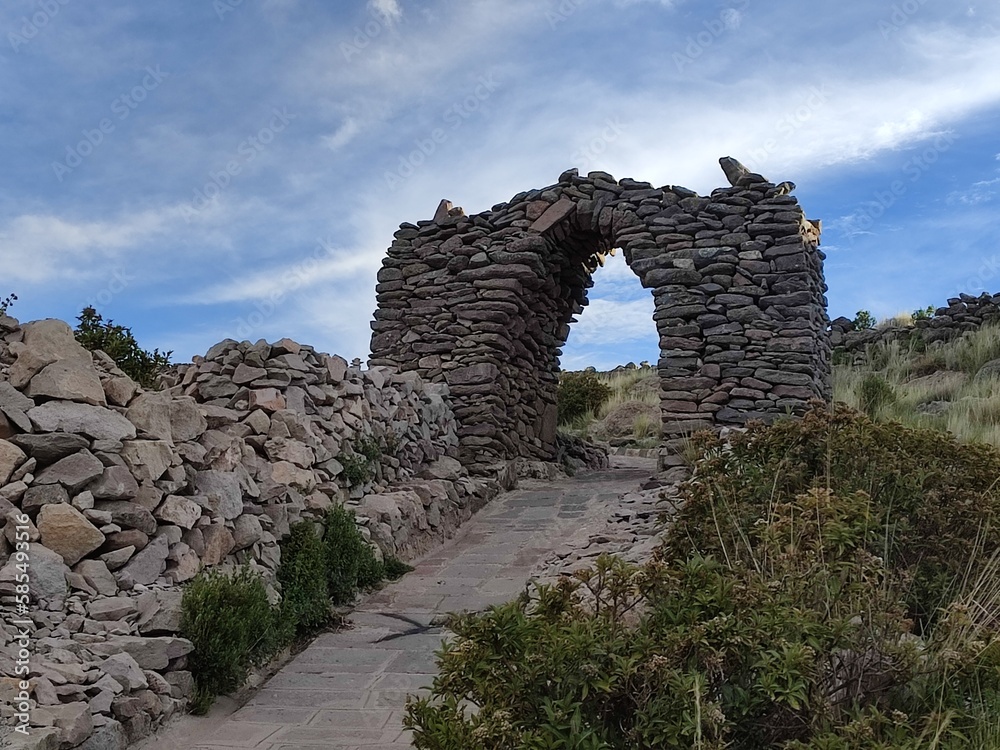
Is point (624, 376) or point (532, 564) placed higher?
point (624, 376)

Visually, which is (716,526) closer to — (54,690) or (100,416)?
(54,690)

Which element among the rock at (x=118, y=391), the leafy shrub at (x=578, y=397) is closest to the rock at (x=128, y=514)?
the rock at (x=118, y=391)

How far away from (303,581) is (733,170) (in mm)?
6804

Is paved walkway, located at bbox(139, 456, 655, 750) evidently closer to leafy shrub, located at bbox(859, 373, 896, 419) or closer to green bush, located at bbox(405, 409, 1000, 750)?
green bush, located at bbox(405, 409, 1000, 750)

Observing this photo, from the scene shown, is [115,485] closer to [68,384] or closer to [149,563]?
[149,563]

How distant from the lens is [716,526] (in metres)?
3.70

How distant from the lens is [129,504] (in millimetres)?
4469

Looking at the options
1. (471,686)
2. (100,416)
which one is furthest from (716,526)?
(100,416)

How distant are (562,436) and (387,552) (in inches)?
223

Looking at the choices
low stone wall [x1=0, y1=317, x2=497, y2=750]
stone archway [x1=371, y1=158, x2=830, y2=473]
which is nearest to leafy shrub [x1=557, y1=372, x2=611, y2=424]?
stone archway [x1=371, y1=158, x2=830, y2=473]

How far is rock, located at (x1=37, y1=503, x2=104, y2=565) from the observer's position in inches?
163

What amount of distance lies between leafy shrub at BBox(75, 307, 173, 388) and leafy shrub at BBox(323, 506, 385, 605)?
101 inches

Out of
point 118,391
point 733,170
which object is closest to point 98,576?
point 118,391

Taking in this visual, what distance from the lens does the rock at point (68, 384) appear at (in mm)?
4648
